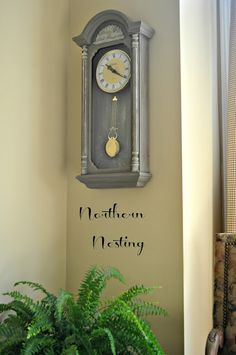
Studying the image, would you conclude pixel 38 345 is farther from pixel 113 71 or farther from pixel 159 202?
pixel 113 71

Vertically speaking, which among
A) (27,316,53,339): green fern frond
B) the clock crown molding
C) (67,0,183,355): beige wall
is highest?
the clock crown molding

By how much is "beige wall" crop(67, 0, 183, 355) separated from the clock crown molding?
93 millimetres

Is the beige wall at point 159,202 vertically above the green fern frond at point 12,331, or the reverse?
the beige wall at point 159,202

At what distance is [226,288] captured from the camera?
1.75 meters

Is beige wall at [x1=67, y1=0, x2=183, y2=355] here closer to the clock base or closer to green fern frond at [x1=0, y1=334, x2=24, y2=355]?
the clock base

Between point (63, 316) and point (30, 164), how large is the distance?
0.65m

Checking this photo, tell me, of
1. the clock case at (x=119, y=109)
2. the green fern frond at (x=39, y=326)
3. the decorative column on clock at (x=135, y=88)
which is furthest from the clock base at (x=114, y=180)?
the green fern frond at (x=39, y=326)

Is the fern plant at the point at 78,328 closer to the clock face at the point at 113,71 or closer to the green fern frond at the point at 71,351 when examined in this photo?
the green fern frond at the point at 71,351

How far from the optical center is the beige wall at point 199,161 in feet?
5.84

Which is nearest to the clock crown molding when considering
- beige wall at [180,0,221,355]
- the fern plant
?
beige wall at [180,0,221,355]

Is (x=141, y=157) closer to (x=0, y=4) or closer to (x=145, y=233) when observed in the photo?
(x=145, y=233)

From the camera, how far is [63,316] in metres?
1.48

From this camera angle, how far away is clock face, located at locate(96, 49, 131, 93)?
5.94 feet

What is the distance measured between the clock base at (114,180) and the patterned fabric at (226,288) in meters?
0.39
